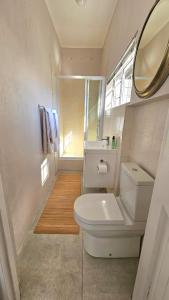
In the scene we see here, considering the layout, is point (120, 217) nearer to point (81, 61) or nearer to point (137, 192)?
point (137, 192)

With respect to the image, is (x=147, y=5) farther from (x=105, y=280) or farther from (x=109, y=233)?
(x=105, y=280)

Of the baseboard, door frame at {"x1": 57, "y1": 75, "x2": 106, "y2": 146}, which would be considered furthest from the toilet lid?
door frame at {"x1": 57, "y1": 75, "x2": 106, "y2": 146}

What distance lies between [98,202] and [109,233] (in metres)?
0.28

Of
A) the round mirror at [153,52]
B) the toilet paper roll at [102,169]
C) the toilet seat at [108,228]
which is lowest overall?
the toilet seat at [108,228]

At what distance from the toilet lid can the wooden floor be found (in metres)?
0.51

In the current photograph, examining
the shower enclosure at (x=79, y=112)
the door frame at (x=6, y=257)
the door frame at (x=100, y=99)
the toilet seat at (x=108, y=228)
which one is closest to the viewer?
the door frame at (x=6, y=257)

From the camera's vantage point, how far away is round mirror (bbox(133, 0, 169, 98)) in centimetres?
82

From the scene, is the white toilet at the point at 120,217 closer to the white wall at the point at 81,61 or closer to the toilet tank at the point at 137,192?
the toilet tank at the point at 137,192

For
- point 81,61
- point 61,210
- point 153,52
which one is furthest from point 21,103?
point 81,61

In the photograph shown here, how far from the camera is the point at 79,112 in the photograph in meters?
3.65

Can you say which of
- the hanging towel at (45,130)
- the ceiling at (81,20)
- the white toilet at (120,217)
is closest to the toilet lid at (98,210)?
the white toilet at (120,217)

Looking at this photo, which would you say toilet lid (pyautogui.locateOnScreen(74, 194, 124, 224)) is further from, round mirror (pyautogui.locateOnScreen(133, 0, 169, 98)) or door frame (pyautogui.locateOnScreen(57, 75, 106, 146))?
door frame (pyautogui.locateOnScreen(57, 75, 106, 146))

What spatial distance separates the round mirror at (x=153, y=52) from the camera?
823 millimetres

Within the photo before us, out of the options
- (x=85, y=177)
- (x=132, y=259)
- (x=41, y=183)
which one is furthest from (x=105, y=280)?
(x=41, y=183)
